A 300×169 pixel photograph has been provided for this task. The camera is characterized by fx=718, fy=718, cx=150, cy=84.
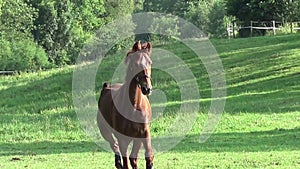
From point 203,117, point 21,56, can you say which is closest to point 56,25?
point 21,56

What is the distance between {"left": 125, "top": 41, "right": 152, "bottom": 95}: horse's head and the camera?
467 inches

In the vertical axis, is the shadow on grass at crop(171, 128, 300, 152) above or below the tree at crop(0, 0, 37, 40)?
below

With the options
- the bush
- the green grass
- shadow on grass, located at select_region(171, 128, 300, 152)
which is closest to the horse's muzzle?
the green grass

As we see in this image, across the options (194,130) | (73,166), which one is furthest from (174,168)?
(194,130)

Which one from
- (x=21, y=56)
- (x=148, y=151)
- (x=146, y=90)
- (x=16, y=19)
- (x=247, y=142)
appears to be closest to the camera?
(x=146, y=90)

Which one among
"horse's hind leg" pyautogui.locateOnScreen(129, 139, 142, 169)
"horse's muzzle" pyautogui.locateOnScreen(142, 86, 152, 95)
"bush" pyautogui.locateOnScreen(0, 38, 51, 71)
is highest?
"horse's muzzle" pyautogui.locateOnScreen(142, 86, 152, 95)

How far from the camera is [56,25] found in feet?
346

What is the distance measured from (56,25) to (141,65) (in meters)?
94.7

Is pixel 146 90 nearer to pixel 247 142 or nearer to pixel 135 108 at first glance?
pixel 135 108

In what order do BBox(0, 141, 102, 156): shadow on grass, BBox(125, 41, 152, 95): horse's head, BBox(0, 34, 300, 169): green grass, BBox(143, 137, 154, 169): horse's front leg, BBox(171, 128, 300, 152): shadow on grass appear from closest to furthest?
BBox(125, 41, 152, 95): horse's head, BBox(143, 137, 154, 169): horse's front leg, BBox(0, 34, 300, 169): green grass, BBox(171, 128, 300, 152): shadow on grass, BBox(0, 141, 102, 156): shadow on grass

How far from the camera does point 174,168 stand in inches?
591

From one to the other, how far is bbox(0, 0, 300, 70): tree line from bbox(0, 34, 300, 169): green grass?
1640 inches

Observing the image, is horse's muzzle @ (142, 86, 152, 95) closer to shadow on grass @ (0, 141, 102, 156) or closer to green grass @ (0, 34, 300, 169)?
green grass @ (0, 34, 300, 169)

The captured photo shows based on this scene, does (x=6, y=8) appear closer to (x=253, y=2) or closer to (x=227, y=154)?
(x=253, y=2)
